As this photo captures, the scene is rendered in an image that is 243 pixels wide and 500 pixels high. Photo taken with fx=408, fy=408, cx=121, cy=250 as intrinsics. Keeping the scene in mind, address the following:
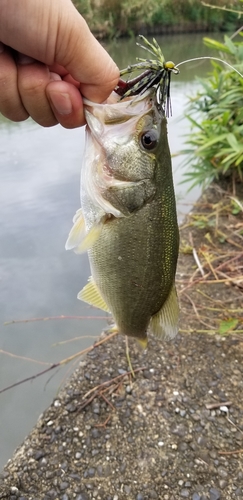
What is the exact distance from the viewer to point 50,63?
1.20 meters

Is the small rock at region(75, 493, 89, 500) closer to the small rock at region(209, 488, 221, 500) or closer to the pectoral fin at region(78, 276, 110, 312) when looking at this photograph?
the small rock at region(209, 488, 221, 500)

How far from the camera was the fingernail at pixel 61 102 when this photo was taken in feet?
3.92

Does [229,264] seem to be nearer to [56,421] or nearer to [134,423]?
[134,423]

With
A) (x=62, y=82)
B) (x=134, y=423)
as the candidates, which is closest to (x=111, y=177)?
(x=62, y=82)

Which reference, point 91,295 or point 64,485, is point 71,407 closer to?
point 64,485

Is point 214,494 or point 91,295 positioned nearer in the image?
point 91,295

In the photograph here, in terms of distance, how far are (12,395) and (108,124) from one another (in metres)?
1.93

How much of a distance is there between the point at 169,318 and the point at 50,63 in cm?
94

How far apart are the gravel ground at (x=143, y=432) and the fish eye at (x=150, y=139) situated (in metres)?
1.53

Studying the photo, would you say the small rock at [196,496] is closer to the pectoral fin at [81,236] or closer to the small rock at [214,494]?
the small rock at [214,494]

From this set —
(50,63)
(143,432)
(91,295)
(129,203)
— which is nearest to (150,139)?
(129,203)

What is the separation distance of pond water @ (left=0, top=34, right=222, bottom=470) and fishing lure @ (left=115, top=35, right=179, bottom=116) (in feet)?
6.20

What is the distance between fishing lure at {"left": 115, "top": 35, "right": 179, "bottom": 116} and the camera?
3.58 ft

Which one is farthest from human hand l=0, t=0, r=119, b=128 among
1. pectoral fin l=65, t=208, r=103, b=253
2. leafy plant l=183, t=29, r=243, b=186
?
leafy plant l=183, t=29, r=243, b=186
